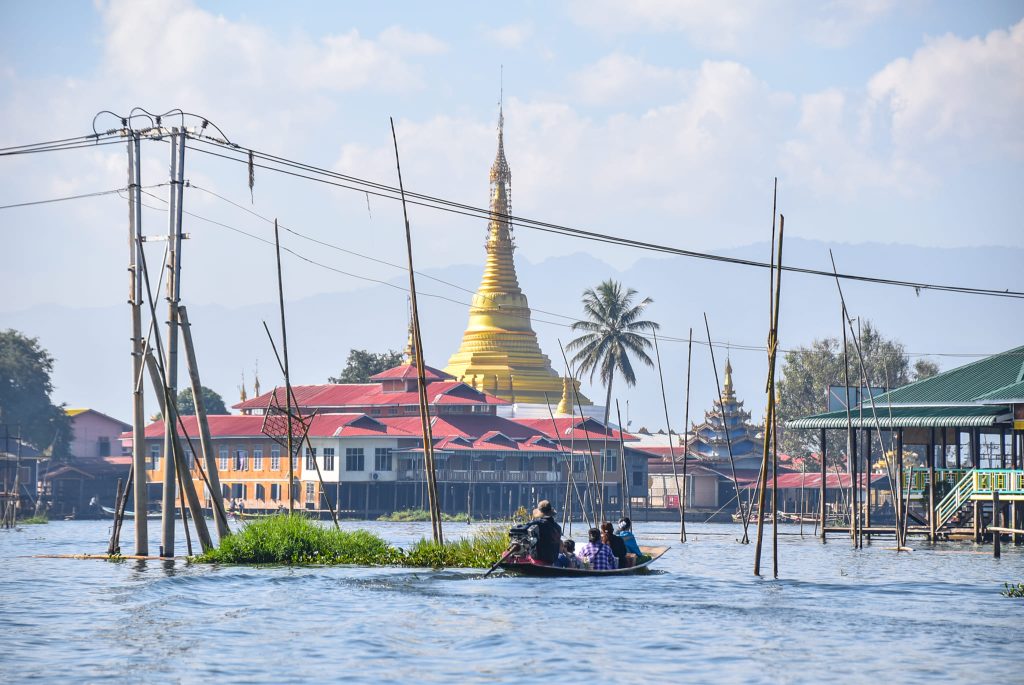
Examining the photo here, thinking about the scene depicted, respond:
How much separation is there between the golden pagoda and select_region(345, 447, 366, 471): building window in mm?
23774

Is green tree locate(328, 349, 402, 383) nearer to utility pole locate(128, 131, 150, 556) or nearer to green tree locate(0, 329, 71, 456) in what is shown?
green tree locate(0, 329, 71, 456)

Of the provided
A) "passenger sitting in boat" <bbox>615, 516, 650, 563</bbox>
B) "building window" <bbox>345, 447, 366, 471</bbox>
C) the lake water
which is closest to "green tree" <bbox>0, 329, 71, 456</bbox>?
"building window" <bbox>345, 447, 366, 471</bbox>

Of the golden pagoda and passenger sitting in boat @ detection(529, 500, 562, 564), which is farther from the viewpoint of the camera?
the golden pagoda

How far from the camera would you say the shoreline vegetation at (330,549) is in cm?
3338

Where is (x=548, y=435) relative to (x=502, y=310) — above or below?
below

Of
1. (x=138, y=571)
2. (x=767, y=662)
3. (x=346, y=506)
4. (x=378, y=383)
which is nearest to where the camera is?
(x=767, y=662)

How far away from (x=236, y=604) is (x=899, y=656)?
37.2ft

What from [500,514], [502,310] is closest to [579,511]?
[500,514]

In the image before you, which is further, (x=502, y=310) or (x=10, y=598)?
(x=502, y=310)

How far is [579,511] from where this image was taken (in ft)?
297

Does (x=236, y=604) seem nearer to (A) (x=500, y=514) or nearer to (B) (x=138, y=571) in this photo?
(B) (x=138, y=571)

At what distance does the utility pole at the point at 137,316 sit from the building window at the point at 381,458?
54707 mm

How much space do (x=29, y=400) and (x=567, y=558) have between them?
272 feet

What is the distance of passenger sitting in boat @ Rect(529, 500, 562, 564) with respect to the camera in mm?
29531
